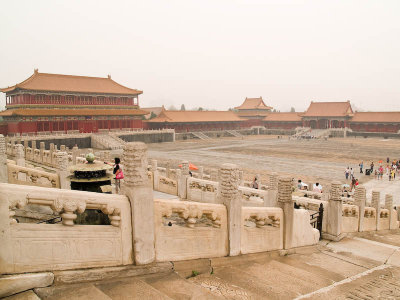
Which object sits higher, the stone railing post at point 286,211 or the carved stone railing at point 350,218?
the stone railing post at point 286,211

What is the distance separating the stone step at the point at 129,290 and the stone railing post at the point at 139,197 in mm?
373

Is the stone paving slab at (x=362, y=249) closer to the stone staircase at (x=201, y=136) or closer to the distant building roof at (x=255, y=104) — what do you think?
the stone staircase at (x=201, y=136)

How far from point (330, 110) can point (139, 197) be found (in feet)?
244

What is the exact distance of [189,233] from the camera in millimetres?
5086

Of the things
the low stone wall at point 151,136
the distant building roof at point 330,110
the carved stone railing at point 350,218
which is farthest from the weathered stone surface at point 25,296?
the distant building roof at point 330,110

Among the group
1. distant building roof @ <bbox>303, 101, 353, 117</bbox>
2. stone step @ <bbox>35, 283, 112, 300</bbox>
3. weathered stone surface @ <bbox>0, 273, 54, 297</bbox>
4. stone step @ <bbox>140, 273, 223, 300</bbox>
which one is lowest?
stone step @ <bbox>140, 273, 223, 300</bbox>

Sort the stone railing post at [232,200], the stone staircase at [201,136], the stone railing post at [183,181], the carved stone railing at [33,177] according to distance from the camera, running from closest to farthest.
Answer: the stone railing post at [232,200] < the carved stone railing at [33,177] < the stone railing post at [183,181] < the stone staircase at [201,136]

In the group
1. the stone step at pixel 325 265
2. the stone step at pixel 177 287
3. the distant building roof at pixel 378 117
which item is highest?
the distant building roof at pixel 378 117

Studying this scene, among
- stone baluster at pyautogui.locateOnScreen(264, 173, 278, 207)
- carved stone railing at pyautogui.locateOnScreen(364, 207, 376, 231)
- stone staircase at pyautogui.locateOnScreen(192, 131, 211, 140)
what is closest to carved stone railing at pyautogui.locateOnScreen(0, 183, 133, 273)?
stone baluster at pyautogui.locateOnScreen(264, 173, 278, 207)

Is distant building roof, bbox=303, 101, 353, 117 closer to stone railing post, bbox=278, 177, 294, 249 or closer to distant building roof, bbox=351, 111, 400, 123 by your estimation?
distant building roof, bbox=351, 111, 400, 123

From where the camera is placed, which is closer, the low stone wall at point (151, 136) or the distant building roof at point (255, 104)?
the low stone wall at point (151, 136)

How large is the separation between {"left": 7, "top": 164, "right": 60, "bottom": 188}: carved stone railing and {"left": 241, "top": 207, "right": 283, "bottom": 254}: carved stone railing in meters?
6.91

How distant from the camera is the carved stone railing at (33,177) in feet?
31.8

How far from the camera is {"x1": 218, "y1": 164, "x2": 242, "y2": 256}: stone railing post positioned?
219 inches
